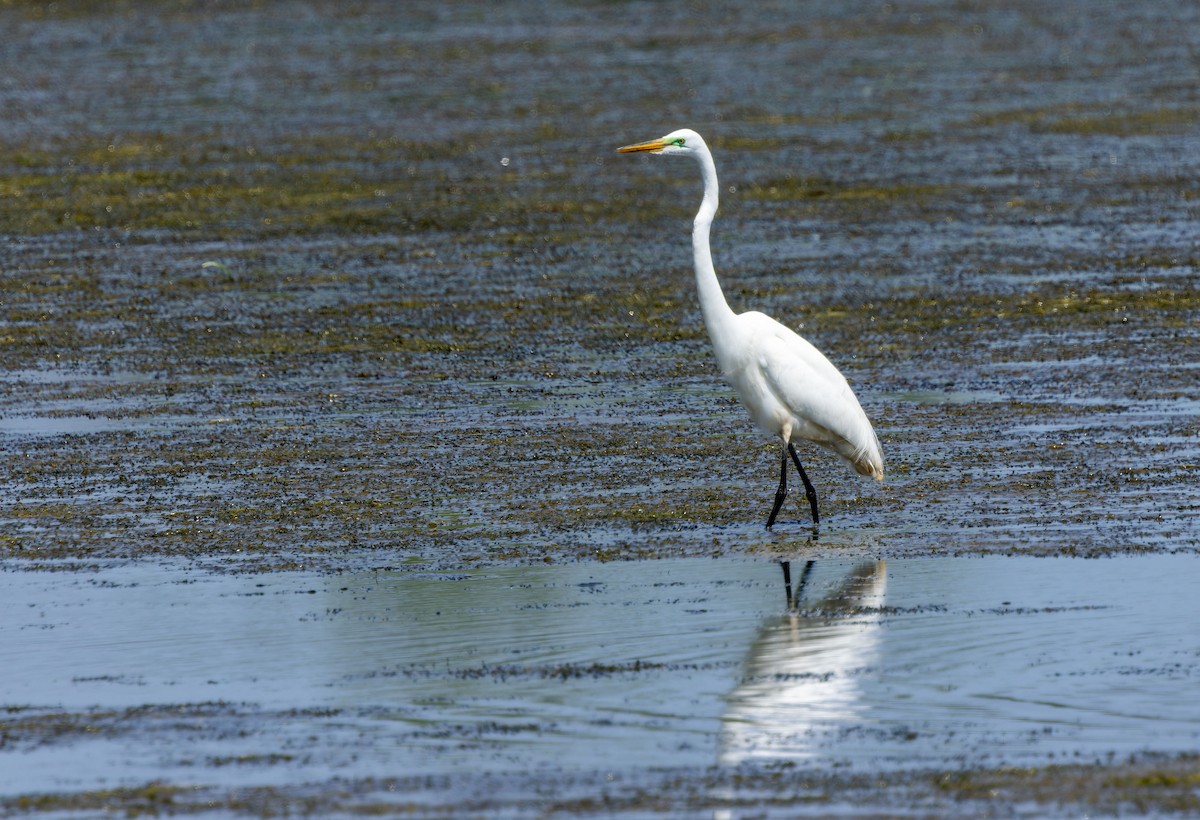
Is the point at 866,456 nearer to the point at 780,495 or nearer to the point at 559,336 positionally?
the point at 780,495

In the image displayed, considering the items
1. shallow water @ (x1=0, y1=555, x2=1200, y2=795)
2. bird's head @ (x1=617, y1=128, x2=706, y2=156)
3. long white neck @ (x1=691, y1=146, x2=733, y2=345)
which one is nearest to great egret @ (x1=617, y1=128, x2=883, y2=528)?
long white neck @ (x1=691, y1=146, x2=733, y2=345)

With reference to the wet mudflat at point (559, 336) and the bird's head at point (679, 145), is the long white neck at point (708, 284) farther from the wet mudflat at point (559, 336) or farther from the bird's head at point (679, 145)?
the wet mudflat at point (559, 336)

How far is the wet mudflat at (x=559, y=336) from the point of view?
8547mm

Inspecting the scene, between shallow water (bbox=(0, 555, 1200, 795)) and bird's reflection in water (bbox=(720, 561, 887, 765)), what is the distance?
1 cm

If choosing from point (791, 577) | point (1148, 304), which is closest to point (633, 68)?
point (1148, 304)

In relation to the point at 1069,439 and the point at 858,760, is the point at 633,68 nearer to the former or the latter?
the point at 1069,439

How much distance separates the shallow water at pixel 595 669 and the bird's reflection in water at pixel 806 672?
0.01 m

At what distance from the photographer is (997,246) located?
1606cm

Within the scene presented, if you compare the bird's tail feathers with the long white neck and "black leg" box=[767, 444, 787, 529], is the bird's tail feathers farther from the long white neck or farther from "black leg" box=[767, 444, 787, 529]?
the long white neck

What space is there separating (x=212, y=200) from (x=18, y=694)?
12377 millimetres

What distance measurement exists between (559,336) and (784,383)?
4165 mm

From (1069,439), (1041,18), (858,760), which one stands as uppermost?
(858,760)

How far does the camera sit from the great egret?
9.57m

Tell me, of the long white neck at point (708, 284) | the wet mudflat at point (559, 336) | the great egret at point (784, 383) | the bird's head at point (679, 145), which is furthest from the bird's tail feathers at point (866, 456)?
the bird's head at point (679, 145)
